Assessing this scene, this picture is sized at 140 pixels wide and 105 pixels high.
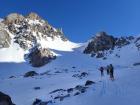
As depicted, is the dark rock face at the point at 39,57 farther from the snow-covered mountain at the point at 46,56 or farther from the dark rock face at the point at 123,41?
the dark rock face at the point at 123,41

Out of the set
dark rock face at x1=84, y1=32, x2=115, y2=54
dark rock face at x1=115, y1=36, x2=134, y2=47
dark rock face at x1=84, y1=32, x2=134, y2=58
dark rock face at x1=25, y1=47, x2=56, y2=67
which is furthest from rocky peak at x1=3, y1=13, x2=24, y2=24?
dark rock face at x1=115, y1=36, x2=134, y2=47

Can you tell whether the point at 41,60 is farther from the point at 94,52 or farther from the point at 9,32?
the point at 9,32

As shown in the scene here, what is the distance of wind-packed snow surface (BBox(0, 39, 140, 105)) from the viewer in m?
31.7

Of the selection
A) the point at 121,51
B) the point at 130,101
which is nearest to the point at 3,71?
the point at 121,51

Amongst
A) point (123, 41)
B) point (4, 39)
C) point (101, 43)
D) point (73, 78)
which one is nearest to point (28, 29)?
point (4, 39)

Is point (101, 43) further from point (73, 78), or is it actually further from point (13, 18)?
point (73, 78)

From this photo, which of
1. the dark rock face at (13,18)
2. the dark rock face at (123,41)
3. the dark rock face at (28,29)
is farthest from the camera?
the dark rock face at (13,18)

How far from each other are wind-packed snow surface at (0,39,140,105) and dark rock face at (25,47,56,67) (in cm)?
266

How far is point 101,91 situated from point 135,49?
76534mm

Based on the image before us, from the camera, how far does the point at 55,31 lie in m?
160

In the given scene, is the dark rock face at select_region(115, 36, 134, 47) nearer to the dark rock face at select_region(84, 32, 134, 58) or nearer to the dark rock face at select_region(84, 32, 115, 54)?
the dark rock face at select_region(84, 32, 134, 58)

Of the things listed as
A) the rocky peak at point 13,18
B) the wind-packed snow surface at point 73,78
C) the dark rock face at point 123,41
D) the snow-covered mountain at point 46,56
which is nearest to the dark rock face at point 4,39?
the snow-covered mountain at point 46,56

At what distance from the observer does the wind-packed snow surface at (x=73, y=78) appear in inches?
1249

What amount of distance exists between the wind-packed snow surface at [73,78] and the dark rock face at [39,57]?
Result: 266 cm
